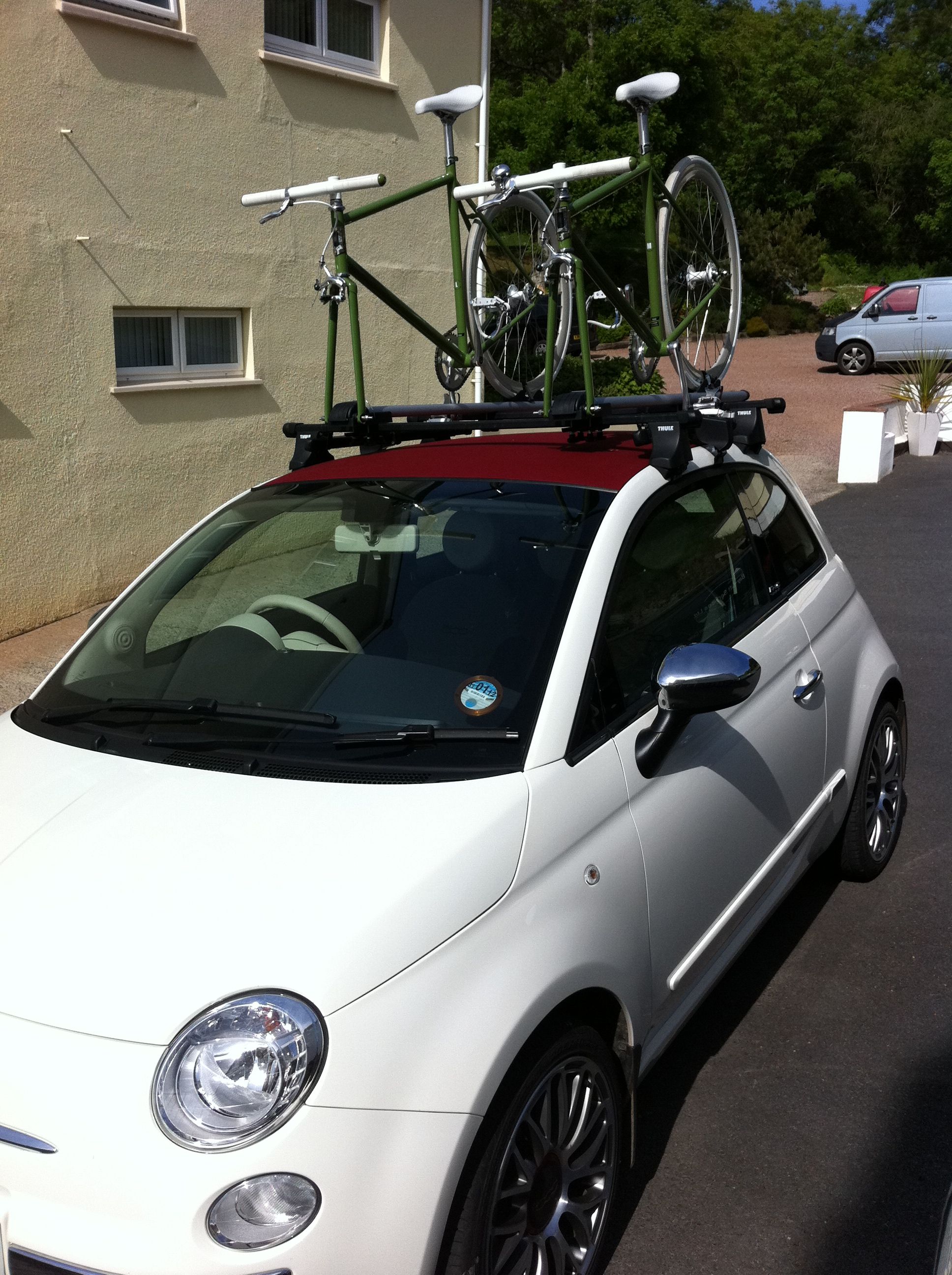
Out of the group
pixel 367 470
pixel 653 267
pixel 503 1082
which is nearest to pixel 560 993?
pixel 503 1082

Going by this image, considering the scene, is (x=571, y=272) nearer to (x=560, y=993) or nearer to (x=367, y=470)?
(x=367, y=470)

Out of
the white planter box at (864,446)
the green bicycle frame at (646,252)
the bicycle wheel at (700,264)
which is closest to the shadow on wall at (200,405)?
the bicycle wheel at (700,264)

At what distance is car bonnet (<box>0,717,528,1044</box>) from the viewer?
7.02 ft

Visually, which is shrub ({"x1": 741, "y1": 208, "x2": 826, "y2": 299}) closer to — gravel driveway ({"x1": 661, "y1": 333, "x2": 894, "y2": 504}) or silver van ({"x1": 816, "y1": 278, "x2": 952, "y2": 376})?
gravel driveway ({"x1": 661, "y1": 333, "x2": 894, "y2": 504})

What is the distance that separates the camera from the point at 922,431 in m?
15.7

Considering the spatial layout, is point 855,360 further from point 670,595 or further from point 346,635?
point 346,635

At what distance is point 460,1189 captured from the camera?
7.23ft

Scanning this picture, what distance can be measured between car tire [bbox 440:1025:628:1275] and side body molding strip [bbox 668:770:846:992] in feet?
1.20

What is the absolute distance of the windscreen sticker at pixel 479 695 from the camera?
277cm

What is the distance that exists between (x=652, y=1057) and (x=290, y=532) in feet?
5.49

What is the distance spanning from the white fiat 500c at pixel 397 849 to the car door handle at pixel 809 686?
2cm

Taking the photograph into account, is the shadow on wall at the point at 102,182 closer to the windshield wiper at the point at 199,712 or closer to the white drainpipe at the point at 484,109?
the white drainpipe at the point at 484,109

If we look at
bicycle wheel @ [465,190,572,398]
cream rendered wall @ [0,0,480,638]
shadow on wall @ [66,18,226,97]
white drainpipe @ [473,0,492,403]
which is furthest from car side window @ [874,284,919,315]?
bicycle wheel @ [465,190,572,398]

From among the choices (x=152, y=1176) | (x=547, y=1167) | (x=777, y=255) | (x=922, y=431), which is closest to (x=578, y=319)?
(x=547, y=1167)
